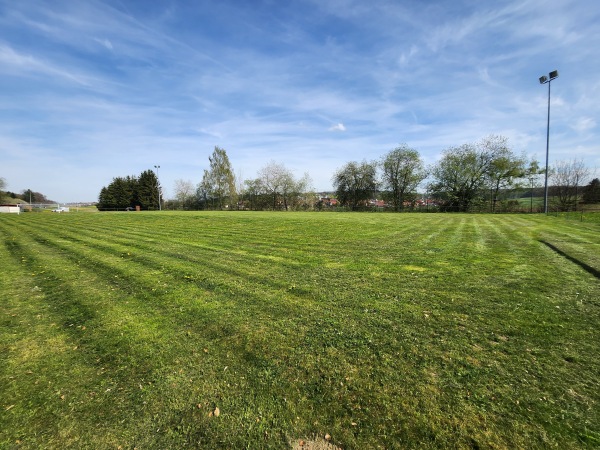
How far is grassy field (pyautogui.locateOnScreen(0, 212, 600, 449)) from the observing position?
2.15m

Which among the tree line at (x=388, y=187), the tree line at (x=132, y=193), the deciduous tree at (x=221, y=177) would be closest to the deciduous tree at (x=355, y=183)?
the tree line at (x=388, y=187)

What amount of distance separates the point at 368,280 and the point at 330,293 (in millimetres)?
1102

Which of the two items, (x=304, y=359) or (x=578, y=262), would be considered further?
(x=578, y=262)

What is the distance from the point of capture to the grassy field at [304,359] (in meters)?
2.15

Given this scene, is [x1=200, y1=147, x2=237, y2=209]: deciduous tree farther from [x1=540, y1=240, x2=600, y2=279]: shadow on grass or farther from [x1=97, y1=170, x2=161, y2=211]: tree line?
[x1=540, y1=240, x2=600, y2=279]: shadow on grass

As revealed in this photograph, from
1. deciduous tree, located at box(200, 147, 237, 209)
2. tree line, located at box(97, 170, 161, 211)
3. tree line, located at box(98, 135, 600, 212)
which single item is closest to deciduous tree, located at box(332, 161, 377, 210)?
tree line, located at box(98, 135, 600, 212)

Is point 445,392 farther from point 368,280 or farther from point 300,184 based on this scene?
point 300,184

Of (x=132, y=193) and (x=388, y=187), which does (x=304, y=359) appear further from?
(x=132, y=193)

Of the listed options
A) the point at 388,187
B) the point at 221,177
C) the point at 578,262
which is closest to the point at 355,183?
the point at 388,187

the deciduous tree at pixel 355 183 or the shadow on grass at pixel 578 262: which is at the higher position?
the deciduous tree at pixel 355 183

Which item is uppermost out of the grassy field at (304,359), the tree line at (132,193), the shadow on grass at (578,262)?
the tree line at (132,193)

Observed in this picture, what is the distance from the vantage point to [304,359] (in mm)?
3033

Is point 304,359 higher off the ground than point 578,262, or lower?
lower

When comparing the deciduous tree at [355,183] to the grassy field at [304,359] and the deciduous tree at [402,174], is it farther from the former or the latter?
the grassy field at [304,359]
